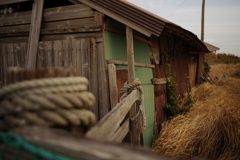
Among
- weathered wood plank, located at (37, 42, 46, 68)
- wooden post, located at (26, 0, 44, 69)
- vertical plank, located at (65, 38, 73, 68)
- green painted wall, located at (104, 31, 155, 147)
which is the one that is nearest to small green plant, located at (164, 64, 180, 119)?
green painted wall, located at (104, 31, 155, 147)

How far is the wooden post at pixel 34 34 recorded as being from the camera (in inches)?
183

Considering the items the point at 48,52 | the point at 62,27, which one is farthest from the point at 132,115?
the point at 62,27

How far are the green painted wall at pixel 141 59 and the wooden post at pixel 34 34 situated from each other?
4.84 ft

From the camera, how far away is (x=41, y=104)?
35.9 inches

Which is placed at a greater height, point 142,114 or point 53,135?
point 53,135

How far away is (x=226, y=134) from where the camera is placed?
536 centimetres

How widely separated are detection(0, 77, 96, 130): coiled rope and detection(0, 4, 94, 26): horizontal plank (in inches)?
140

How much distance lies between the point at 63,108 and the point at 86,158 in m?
0.26

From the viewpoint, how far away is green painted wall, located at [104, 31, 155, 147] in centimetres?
442

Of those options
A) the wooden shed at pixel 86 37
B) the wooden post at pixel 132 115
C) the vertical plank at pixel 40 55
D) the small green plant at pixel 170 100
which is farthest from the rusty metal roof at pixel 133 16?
the small green plant at pixel 170 100

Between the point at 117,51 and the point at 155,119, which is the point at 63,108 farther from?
the point at 155,119

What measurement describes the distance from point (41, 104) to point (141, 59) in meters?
4.84

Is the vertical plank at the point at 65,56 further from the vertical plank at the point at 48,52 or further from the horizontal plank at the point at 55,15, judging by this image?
the horizontal plank at the point at 55,15

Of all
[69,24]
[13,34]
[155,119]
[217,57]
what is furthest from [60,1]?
[217,57]
